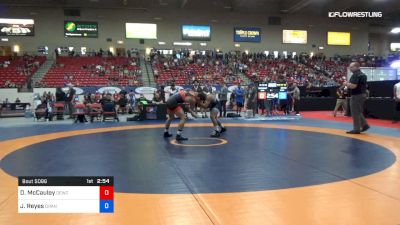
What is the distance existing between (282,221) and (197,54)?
3059 centimetres

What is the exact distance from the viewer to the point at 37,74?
85.8 ft

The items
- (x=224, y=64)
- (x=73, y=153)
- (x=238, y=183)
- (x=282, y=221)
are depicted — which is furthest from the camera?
(x=224, y=64)

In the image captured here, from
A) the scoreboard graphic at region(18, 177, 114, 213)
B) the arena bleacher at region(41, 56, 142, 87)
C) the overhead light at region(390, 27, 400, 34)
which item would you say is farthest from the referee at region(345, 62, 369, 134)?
the overhead light at region(390, 27, 400, 34)

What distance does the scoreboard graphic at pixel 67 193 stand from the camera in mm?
1956

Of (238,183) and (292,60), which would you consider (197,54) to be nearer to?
(292,60)

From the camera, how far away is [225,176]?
173 inches

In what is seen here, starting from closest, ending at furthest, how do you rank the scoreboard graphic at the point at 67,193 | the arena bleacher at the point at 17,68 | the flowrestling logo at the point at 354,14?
the scoreboard graphic at the point at 67,193
the arena bleacher at the point at 17,68
the flowrestling logo at the point at 354,14

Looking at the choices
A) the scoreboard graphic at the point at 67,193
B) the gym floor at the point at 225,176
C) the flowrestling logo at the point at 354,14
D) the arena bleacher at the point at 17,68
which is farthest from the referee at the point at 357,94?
the flowrestling logo at the point at 354,14

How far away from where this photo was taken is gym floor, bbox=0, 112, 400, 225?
2990mm

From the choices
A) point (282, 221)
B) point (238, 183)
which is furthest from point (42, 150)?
point (282, 221)

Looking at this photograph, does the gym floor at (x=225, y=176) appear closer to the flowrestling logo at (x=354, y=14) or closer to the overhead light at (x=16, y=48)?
the overhead light at (x=16, y=48)

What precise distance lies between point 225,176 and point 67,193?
105 inches

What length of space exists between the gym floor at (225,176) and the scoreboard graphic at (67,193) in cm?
90

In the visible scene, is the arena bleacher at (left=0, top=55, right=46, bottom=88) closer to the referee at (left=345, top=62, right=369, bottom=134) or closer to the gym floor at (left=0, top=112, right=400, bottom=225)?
the gym floor at (left=0, top=112, right=400, bottom=225)
